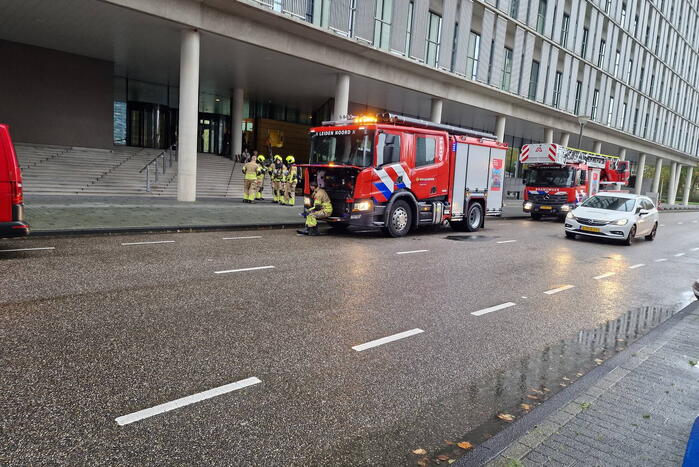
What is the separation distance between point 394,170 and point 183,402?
9939mm

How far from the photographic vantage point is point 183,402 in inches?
132

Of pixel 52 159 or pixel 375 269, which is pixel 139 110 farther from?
pixel 375 269

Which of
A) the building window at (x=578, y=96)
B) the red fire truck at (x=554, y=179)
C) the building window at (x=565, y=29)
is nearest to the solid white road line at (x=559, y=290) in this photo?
the red fire truck at (x=554, y=179)

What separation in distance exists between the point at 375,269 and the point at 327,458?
5.73 meters

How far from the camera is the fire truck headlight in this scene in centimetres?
1225

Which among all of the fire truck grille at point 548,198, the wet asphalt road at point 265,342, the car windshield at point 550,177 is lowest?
the wet asphalt road at point 265,342

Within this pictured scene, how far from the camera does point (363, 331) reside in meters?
5.12

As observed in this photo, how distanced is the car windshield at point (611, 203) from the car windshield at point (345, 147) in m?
8.09

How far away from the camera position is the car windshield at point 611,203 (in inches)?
582

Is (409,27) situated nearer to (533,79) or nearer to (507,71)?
(507,71)

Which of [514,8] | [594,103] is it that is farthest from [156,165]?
[594,103]

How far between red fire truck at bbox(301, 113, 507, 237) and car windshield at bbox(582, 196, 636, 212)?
3985 mm

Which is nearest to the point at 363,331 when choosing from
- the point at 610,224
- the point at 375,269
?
the point at 375,269

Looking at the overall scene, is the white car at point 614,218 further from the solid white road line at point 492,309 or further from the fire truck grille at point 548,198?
the solid white road line at point 492,309
